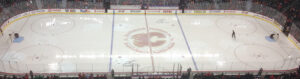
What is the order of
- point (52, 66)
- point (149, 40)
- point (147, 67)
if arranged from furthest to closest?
point (149, 40)
point (147, 67)
point (52, 66)

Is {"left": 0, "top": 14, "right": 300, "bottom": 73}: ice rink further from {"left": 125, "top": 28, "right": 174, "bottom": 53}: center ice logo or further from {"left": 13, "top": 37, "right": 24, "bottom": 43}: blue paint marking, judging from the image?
{"left": 13, "top": 37, "right": 24, "bottom": 43}: blue paint marking

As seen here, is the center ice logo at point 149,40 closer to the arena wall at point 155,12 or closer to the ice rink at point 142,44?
the ice rink at point 142,44

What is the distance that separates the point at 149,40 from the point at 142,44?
640mm

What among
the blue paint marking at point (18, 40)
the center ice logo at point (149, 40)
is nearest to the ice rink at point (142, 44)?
the center ice logo at point (149, 40)

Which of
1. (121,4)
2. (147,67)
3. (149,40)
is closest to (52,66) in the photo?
(147,67)

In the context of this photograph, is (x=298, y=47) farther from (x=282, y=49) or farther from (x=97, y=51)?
(x=97, y=51)

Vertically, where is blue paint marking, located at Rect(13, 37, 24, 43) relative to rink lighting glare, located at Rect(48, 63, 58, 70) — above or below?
above

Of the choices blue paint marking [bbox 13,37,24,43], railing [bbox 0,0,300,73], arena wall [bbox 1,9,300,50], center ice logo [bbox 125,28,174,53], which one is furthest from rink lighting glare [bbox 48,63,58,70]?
arena wall [bbox 1,9,300,50]

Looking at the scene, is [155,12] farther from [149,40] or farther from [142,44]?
[142,44]

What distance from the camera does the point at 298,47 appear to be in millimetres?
15406

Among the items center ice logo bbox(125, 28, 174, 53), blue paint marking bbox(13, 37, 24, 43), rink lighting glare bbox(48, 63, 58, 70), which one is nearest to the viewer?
rink lighting glare bbox(48, 63, 58, 70)

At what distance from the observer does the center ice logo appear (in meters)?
15.0

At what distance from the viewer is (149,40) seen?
52.2 ft

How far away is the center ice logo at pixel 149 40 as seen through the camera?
49.2 feet
